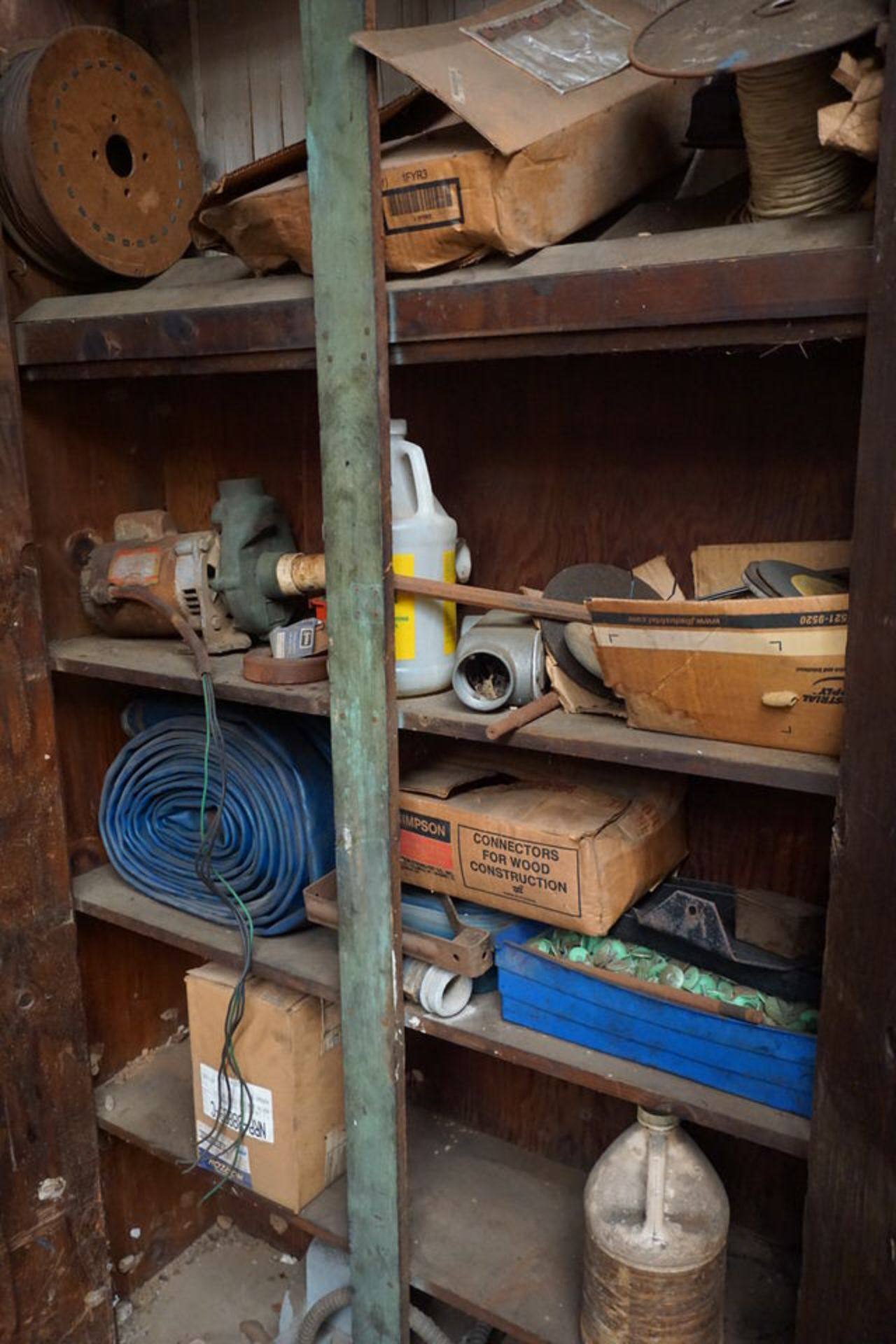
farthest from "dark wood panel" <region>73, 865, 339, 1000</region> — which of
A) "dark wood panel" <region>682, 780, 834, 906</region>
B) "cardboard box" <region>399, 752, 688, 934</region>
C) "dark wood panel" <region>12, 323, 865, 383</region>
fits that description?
"dark wood panel" <region>12, 323, 865, 383</region>

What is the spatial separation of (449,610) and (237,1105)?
96 centimetres

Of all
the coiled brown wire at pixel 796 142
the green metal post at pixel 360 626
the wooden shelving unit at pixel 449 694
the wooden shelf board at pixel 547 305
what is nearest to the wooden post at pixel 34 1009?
the wooden shelving unit at pixel 449 694

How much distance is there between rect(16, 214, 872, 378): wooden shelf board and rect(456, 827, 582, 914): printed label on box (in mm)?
646

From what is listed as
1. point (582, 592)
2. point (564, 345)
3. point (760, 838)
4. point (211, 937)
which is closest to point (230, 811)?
point (211, 937)

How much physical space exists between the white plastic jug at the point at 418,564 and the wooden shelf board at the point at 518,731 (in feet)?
0.15

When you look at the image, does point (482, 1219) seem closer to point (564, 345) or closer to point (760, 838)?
point (760, 838)

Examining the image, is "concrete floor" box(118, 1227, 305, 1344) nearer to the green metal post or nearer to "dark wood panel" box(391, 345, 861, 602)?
the green metal post

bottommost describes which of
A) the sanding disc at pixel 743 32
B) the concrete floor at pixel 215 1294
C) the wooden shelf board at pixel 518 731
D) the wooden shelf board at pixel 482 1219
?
the concrete floor at pixel 215 1294

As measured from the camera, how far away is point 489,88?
119 centimetres

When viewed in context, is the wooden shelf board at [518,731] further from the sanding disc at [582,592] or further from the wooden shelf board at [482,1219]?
the wooden shelf board at [482,1219]

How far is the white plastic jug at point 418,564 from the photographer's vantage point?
143 cm

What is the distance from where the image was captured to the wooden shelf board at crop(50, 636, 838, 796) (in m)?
1.15

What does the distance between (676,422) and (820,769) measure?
0.64 meters

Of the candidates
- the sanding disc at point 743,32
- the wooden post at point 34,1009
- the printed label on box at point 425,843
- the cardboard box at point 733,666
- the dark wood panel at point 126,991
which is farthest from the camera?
the dark wood panel at point 126,991
